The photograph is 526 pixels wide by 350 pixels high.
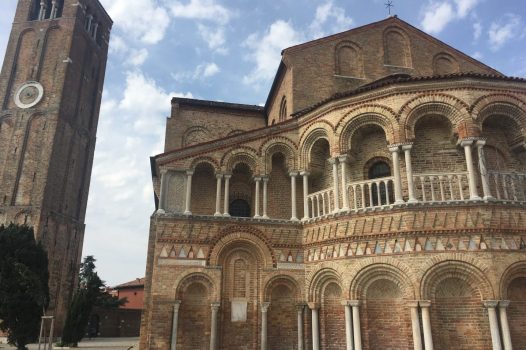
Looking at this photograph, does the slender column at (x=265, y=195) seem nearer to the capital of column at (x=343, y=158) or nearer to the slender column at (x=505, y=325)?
the capital of column at (x=343, y=158)

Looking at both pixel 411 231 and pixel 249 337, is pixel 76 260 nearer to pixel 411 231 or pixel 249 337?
pixel 249 337

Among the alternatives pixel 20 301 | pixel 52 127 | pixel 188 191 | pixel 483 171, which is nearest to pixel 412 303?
pixel 483 171

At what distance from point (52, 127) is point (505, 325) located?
99.7 ft

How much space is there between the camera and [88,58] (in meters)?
36.6

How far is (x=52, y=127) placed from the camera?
1193 inches

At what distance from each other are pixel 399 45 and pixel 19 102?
2806 centimetres

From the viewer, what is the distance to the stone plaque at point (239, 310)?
12.8 m

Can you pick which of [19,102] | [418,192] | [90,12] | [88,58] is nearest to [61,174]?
[19,102]

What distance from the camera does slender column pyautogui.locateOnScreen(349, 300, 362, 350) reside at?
11.0 meters

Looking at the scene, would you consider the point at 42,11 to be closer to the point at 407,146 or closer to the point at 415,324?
the point at 407,146

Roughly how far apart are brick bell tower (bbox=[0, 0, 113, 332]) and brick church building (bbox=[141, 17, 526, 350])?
702 inches

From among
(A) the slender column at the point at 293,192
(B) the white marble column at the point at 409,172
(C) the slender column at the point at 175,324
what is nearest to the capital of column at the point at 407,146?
(B) the white marble column at the point at 409,172

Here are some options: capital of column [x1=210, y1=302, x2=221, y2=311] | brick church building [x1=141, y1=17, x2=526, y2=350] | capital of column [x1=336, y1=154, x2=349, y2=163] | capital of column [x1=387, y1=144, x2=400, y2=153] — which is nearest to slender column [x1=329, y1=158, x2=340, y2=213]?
brick church building [x1=141, y1=17, x2=526, y2=350]

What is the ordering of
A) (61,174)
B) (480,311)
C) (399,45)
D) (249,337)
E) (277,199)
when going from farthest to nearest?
(61,174), (399,45), (277,199), (249,337), (480,311)
